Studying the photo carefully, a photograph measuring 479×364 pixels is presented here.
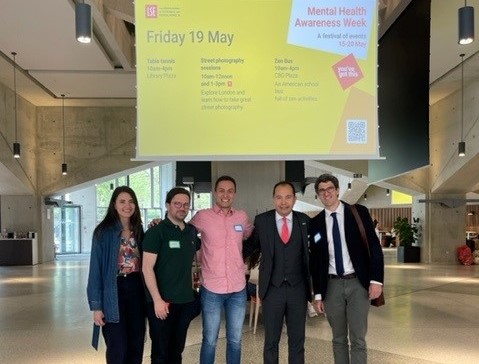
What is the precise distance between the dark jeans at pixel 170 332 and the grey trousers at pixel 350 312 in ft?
3.09

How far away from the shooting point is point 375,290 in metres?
2.92

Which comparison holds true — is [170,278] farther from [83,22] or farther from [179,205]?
[83,22]

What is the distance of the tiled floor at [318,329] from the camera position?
4.27 meters

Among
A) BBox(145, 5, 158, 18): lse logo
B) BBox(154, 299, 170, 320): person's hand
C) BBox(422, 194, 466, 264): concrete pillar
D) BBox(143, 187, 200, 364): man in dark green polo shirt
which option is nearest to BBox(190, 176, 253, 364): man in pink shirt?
BBox(143, 187, 200, 364): man in dark green polo shirt

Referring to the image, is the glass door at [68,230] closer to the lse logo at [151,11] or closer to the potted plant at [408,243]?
the potted plant at [408,243]

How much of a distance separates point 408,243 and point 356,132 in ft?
42.2

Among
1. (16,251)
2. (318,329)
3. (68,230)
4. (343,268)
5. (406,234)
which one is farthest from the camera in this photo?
(68,230)

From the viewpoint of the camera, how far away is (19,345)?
475 cm

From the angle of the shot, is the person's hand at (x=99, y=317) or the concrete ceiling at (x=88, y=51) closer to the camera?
the person's hand at (x=99, y=317)

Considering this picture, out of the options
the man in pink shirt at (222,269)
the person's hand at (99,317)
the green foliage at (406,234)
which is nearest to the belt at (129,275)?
the person's hand at (99,317)

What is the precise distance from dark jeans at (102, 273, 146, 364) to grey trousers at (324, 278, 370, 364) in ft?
4.11

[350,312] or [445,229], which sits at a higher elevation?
[350,312]

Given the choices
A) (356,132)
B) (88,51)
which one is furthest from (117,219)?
(88,51)

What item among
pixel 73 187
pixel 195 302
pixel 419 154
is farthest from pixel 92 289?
pixel 73 187
